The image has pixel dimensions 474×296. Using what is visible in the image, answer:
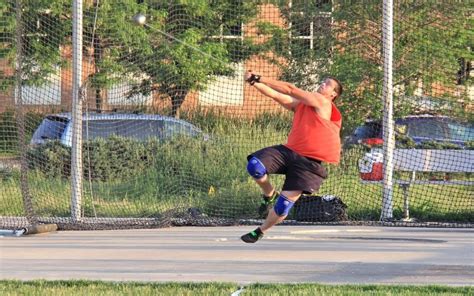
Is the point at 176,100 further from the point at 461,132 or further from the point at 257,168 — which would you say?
the point at 257,168

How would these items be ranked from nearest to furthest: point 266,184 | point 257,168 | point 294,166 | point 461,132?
point 257,168 → point 294,166 → point 266,184 → point 461,132

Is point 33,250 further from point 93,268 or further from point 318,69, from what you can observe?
point 318,69

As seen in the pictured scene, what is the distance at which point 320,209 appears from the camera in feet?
44.6

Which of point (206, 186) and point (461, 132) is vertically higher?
point (461, 132)

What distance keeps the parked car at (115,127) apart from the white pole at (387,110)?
10.5 feet

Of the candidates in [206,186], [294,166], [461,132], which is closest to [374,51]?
[461,132]

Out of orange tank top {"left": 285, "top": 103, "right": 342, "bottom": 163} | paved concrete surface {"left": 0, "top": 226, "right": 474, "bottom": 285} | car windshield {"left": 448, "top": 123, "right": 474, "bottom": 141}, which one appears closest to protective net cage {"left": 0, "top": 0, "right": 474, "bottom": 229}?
car windshield {"left": 448, "top": 123, "right": 474, "bottom": 141}

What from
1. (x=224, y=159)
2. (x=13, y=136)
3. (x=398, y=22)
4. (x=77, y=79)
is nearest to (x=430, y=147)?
(x=398, y=22)

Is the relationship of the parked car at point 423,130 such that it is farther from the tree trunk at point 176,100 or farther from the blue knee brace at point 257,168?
the blue knee brace at point 257,168

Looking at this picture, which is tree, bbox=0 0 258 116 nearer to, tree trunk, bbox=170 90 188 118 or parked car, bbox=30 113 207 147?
tree trunk, bbox=170 90 188 118

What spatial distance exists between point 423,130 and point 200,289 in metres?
8.23

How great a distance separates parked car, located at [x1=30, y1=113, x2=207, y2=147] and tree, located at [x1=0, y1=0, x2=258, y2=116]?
315 millimetres

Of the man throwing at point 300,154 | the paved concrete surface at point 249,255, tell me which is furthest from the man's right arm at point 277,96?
the paved concrete surface at point 249,255

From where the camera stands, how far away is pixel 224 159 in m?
15.1
